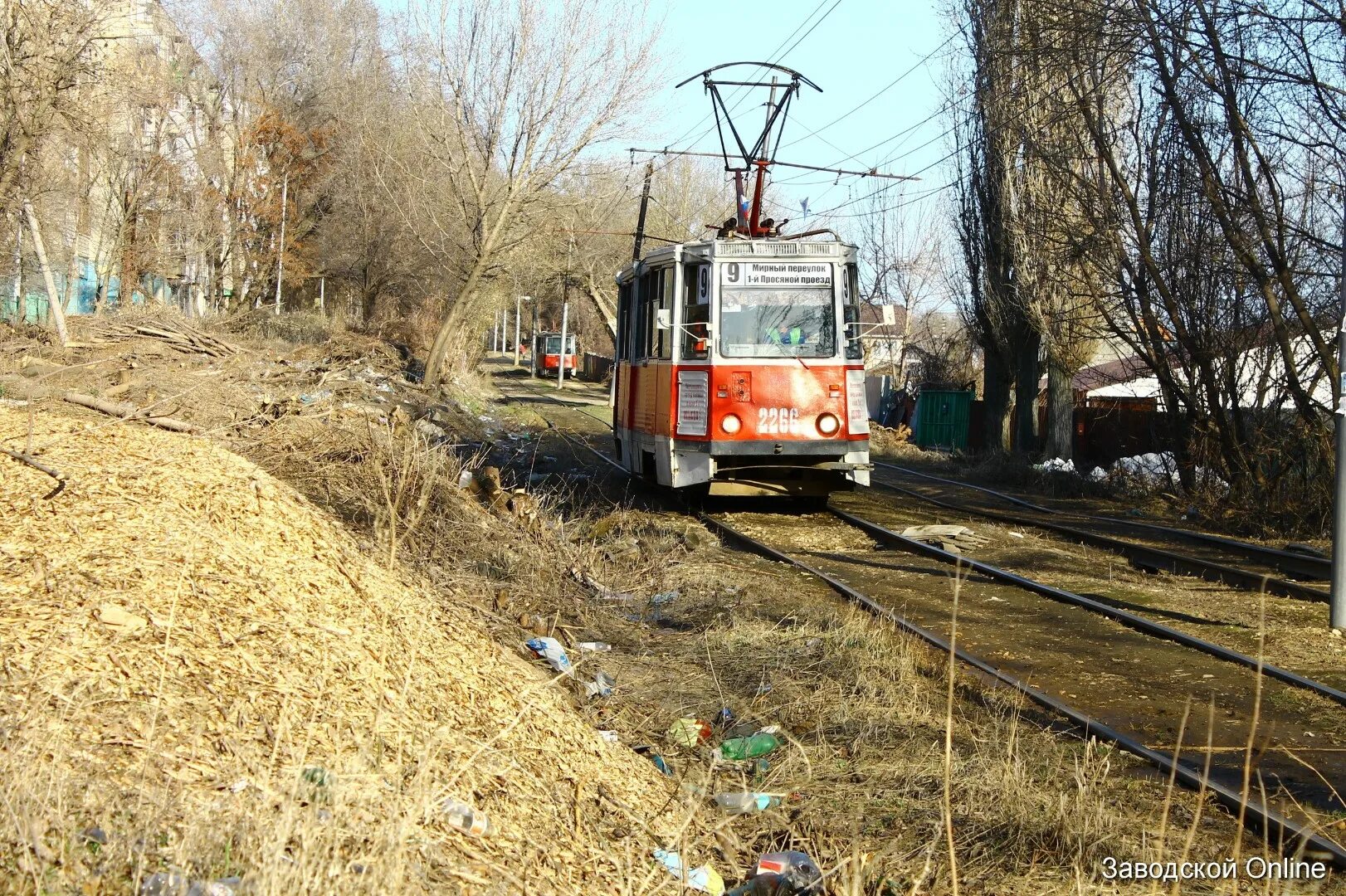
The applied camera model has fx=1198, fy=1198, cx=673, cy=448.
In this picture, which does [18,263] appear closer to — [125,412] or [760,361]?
[760,361]

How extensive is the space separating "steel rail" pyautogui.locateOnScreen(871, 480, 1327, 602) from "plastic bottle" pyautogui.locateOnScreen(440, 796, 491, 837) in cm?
674

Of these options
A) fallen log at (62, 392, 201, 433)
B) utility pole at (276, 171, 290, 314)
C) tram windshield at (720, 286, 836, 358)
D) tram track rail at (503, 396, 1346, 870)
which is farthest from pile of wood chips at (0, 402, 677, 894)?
utility pole at (276, 171, 290, 314)

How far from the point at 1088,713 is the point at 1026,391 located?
20825mm

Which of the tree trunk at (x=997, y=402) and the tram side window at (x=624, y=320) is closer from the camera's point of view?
the tram side window at (x=624, y=320)

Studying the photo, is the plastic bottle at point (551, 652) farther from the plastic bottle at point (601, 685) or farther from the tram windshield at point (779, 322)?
the tram windshield at point (779, 322)

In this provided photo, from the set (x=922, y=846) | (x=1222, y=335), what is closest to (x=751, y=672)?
(x=922, y=846)

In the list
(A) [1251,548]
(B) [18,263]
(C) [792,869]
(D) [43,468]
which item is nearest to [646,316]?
(A) [1251,548]

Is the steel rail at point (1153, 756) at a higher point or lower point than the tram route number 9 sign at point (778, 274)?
lower

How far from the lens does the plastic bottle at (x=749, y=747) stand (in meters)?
5.77

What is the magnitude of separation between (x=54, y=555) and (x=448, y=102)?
2188 centimetres

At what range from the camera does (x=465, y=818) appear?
3.92 m

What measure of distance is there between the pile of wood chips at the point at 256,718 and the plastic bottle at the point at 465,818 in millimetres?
39

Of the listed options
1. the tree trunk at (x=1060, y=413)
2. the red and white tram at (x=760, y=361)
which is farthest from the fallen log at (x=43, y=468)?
the tree trunk at (x=1060, y=413)

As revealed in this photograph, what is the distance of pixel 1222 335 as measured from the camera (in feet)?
53.2
